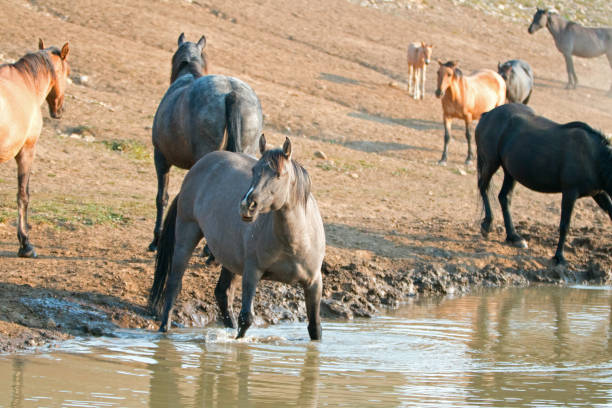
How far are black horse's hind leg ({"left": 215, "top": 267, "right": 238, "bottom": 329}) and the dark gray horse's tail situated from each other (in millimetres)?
1537

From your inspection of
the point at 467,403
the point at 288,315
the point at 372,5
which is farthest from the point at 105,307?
the point at 372,5

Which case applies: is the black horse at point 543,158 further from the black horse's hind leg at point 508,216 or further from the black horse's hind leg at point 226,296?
the black horse's hind leg at point 226,296

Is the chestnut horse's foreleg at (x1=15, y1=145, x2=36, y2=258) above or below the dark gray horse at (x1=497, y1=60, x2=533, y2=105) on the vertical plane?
below

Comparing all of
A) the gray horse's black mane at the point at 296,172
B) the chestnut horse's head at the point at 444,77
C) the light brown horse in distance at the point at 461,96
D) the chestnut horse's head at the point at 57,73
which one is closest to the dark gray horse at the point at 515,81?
the light brown horse in distance at the point at 461,96

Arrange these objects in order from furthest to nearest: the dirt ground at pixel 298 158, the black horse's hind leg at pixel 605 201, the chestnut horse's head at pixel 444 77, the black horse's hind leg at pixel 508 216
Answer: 1. the chestnut horse's head at pixel 444 77
2. the black horse's hind leg at pixel 508 216
3. the black horse's hind leg at pixel 605 201
4. the dirt ground at pixel 298 158

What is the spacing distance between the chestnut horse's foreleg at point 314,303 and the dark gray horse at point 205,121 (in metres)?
2.37

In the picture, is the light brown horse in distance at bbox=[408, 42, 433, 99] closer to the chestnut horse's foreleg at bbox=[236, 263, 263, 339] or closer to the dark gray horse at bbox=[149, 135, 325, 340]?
the dark gray horse at bbox=[149, 135, 325, 340]

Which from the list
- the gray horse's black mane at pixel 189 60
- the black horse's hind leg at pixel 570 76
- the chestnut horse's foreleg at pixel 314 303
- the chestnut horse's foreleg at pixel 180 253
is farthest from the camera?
the black horse's hind leg at pixel 570 76

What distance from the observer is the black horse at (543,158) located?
32.4 feet

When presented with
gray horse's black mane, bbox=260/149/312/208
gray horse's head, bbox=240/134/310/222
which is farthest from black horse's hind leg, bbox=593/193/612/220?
gray horse's head, bbox=240/134/310/222

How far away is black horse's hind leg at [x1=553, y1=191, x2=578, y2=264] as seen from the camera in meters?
9.97

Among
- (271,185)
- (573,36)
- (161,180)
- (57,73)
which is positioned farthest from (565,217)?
(573,36)

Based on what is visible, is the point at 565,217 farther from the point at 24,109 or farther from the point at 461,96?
the point at 461,96

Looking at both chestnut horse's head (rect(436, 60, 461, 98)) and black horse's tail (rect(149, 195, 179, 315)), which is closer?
black horse's tail (rect(149, 195, 179, 315))
